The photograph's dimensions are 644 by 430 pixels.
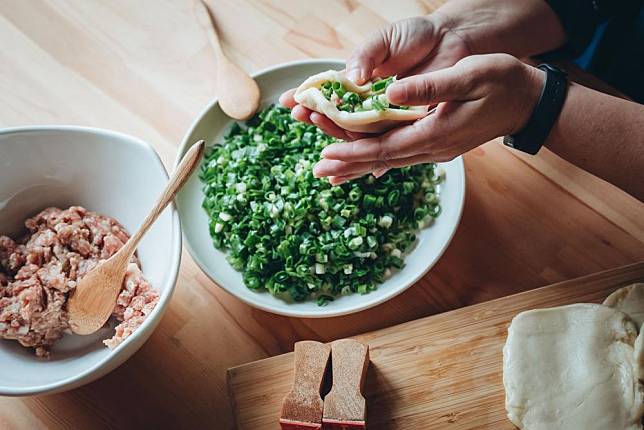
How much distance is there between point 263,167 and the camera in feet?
5.08

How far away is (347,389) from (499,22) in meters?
0.94

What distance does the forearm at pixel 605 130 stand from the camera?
1309 mm

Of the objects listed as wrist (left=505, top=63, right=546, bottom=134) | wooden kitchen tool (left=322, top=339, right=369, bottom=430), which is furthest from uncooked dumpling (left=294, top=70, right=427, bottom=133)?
wooden kitchen tool (left=322, top=339, right=369, bottom=430)

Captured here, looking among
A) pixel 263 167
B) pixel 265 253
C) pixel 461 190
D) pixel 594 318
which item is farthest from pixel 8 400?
pixel 594 318

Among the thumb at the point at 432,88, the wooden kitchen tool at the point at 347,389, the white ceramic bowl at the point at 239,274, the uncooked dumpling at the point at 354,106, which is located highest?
the thumb at the point at 432,88

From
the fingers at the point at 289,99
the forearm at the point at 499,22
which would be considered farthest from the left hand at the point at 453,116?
the forearm at the point at 499,22

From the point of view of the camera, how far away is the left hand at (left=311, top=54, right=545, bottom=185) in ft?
3.95

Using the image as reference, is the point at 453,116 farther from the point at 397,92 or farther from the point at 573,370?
the point at 573,370

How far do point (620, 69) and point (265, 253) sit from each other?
3.45 feet

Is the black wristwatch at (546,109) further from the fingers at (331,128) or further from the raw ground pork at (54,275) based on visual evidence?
the raw ground pork at (54,275)

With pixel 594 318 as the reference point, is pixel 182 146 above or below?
above

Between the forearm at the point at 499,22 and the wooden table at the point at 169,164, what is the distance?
272 millimetres

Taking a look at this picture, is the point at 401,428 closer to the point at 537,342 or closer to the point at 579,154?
the point at 537,342

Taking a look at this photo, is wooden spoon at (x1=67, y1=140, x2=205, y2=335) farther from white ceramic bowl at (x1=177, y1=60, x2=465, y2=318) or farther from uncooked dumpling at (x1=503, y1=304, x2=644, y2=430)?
uncooked dumpling at (x1=503, y1=304, x2=644, y2=430)
